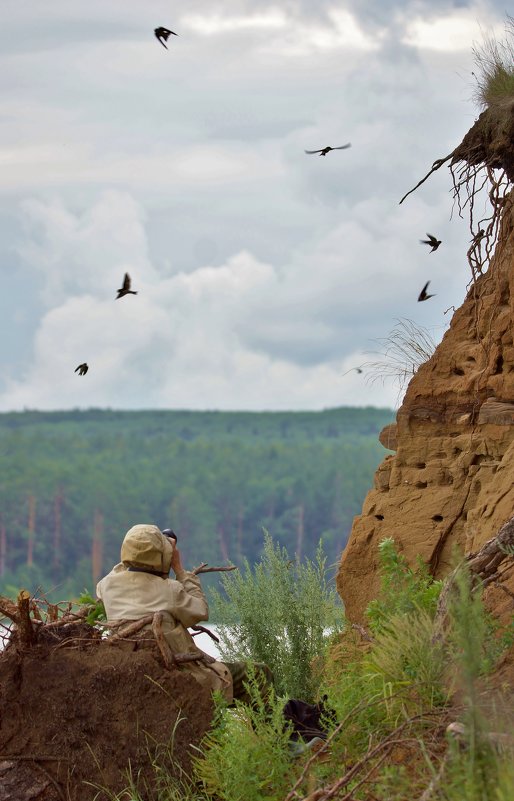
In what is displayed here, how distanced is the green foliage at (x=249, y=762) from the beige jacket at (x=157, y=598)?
685mm

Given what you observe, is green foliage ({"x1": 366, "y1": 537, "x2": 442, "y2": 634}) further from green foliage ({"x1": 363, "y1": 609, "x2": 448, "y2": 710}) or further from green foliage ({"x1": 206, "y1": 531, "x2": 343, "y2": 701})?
green foliage ({"x1": 206, "y1": 531, "x2": 343, "y2": 701})

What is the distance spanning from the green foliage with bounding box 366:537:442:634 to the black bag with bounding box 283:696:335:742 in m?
0.74

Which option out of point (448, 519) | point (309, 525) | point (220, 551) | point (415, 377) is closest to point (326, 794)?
point (448, 519)

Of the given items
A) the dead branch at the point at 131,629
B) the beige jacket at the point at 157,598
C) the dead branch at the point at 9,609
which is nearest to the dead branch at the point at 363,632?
the beige jacket at the point at 157,598

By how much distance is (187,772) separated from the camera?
8477mm

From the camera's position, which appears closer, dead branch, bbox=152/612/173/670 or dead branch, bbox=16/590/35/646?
dead branch, bbox=16/590/35/646

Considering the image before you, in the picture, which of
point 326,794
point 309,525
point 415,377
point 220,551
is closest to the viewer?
point 326,794

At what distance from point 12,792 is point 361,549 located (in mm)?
3508

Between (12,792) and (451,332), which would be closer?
(12,792)

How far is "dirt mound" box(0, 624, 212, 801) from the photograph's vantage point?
27.6ft

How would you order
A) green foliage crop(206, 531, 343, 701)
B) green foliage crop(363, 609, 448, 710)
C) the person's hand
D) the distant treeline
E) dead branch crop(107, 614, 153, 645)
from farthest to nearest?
the distant treeline → green foliage crop(206, 531, 343, 701) → the person's hand → dead branch crop(107, 614, 153, 645) → green foliage crop(363, 609, 448, 710)

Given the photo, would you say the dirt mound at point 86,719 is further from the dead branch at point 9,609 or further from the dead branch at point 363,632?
the dead branch at point 363,632

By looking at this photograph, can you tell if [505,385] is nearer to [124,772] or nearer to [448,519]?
[448,519]

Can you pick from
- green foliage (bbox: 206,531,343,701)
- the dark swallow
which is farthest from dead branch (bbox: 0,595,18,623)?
the dark swallow
